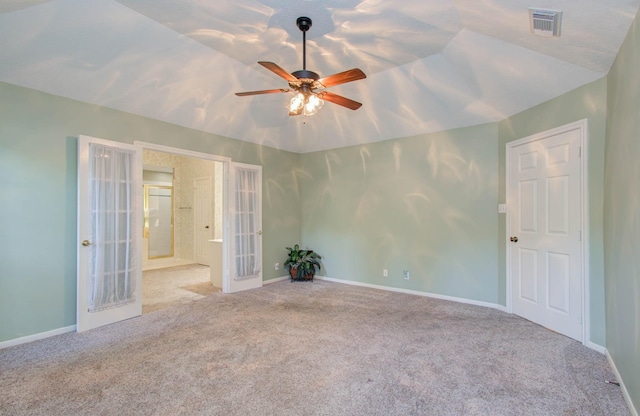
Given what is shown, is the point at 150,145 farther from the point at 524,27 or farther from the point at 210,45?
the point at 524,27

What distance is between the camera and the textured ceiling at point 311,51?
99.3 inches

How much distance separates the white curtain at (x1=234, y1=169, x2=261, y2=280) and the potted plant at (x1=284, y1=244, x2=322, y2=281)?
2.41ft

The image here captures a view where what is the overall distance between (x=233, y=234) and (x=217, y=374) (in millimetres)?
2753

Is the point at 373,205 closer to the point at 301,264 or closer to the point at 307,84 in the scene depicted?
the point at 301,264

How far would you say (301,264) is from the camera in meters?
5.77

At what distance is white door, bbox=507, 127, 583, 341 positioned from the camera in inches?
122

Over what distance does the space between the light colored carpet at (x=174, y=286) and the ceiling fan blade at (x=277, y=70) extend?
3.59m

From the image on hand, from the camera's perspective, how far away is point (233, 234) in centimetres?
498

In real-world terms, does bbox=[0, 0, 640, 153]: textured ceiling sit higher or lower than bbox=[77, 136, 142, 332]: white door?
higher

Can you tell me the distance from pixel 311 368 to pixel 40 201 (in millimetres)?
3268

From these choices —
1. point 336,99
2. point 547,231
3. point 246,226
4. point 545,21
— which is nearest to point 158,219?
point 246,226

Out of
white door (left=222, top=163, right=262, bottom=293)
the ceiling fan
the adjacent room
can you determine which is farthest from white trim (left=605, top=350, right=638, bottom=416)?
white door (left=222, top=163, right=262, bottom=293)

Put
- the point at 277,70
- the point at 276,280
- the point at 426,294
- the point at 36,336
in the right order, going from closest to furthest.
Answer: the point at 277,70
the point at 36,336
the point at 426,294
the point at 276,280

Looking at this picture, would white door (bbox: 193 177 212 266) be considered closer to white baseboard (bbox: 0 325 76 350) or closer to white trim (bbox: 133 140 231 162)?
white trim (bbox: 133 140 231 162)
